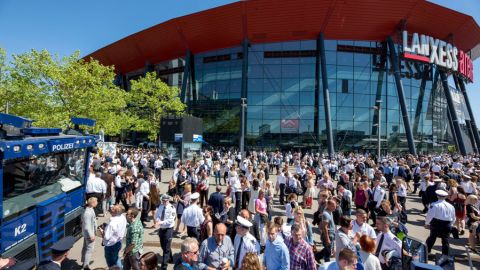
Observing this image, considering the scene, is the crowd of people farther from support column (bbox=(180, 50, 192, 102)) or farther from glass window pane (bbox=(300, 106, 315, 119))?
support column (bbox=(180, 50, 192, 102))

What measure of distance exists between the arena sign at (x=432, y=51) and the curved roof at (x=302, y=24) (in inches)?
55.4

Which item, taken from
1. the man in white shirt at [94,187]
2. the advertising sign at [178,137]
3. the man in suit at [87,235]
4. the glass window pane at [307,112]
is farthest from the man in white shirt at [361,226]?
the glass window pane at [307,112]

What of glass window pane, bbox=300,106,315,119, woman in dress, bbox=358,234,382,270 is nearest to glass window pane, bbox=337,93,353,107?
glass window pane, bbox=300,106,315,119

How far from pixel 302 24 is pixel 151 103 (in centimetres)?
2127

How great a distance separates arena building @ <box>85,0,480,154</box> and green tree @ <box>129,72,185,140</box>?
4.11m

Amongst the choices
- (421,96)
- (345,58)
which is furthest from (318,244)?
(421,96)

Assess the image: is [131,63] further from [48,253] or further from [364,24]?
[48,253]

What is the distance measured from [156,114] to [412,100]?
3485 cm

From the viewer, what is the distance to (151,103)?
35188 mm

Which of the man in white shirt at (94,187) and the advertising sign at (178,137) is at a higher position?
the advertising sign at (178,137)

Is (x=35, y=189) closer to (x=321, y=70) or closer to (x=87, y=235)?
(x=87, y=235)

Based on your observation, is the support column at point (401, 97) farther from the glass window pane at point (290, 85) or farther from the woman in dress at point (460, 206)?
the woman in dress at point (460, 206)

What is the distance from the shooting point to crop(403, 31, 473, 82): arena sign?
31562mm

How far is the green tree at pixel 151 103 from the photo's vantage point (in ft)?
115
